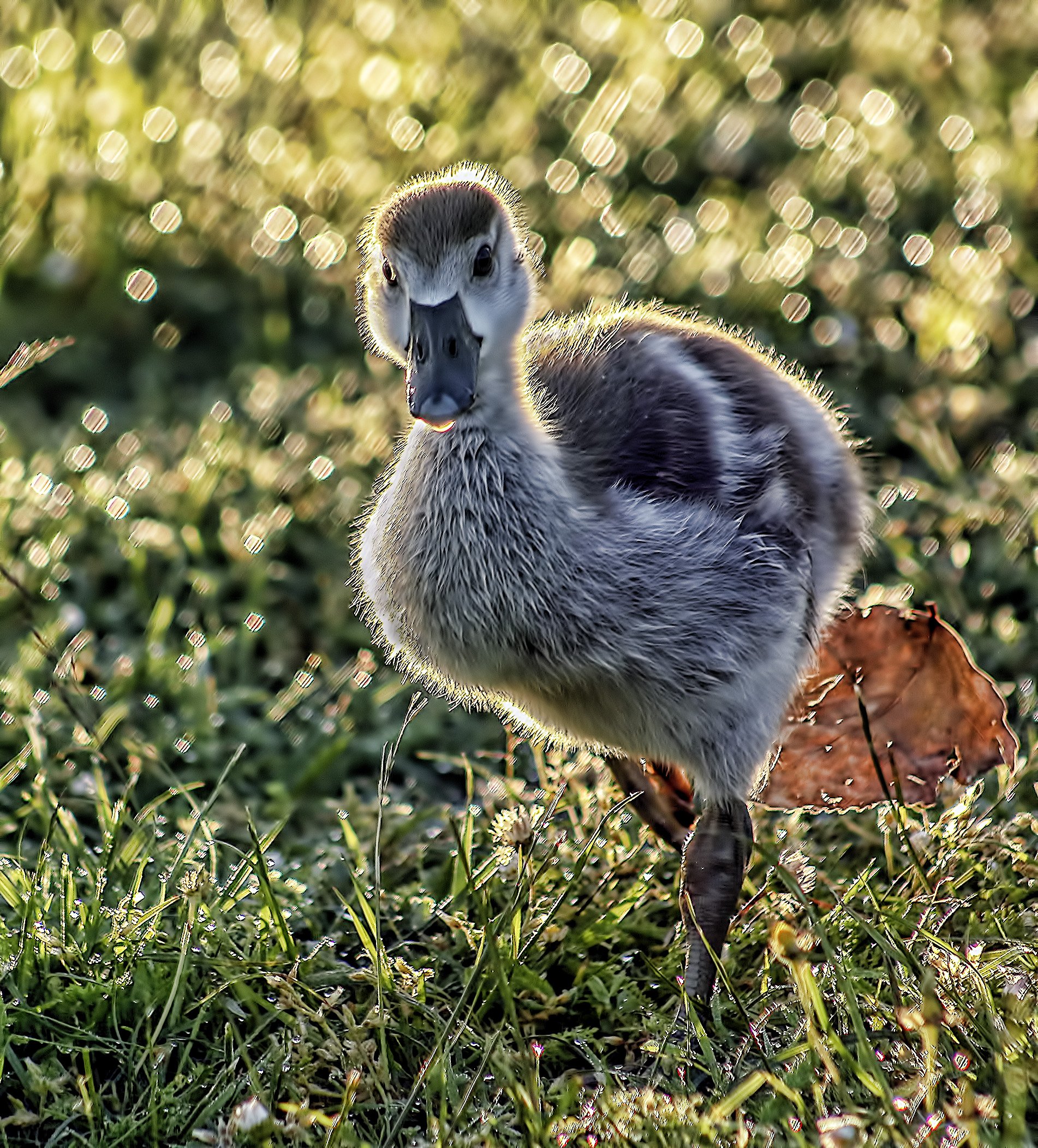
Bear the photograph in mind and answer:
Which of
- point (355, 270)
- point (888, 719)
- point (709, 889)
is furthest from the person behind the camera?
point (355, 270)

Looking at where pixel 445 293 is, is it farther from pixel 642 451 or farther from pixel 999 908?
pixel 999 908

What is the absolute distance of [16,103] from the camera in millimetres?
6145

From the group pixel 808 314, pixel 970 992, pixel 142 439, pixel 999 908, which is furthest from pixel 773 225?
pixel 970 992

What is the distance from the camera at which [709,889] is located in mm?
2992

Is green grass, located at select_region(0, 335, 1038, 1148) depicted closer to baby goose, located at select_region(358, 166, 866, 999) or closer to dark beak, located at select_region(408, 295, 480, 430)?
baby goose, located at select_region(358, 166, 866, 999)

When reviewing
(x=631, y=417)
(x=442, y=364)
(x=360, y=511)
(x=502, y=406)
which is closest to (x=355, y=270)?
(x=360, y=511)

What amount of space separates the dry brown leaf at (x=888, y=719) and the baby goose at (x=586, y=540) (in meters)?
0.28

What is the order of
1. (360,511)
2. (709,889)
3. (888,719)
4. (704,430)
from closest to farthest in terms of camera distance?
(709,889)
(704,430)
(888,719)
(360,511)

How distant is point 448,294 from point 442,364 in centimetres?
15

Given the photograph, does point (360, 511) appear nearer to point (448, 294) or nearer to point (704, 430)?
point (704, 430)

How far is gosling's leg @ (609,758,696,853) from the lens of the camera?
349cm

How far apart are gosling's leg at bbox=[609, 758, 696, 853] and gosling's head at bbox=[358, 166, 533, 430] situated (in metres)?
0.94

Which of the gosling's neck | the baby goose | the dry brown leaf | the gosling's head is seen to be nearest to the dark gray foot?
the baby goose

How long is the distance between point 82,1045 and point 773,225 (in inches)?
156
